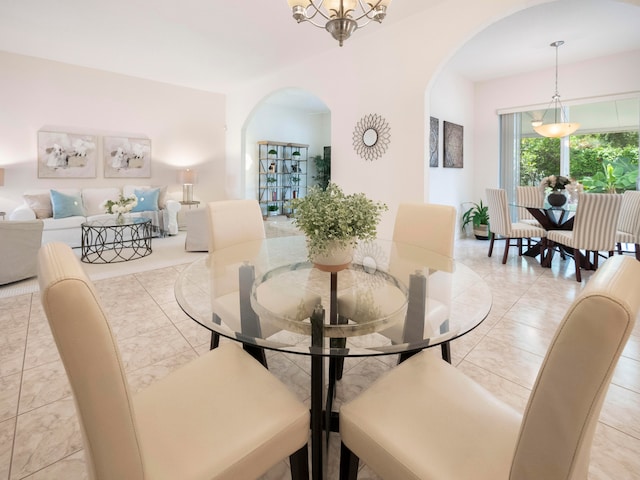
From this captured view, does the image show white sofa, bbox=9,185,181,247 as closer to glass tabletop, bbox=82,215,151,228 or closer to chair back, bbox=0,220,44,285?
glass tabletop, bbox=82,215,151,228

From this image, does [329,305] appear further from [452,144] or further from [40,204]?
[40,204]

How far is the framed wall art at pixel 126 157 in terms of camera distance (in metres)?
5.86

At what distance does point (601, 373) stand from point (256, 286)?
52.6 inches

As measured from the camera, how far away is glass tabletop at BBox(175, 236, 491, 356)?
1.13 m

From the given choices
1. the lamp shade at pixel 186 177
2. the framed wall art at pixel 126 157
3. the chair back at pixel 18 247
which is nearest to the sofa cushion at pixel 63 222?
the framed wall art at pixel 126 157

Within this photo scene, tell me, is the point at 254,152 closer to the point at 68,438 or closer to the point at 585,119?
the point at 585,119

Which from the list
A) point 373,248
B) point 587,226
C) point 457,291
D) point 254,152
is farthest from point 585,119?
point 254,152

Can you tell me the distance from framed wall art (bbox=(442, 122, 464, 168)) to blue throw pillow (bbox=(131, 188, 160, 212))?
15.8 feet

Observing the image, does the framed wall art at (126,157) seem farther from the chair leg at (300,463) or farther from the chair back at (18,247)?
the chair leg at (300,463)

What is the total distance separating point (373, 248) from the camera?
7.78 ft

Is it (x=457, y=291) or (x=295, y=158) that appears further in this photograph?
(x=295, y=158)

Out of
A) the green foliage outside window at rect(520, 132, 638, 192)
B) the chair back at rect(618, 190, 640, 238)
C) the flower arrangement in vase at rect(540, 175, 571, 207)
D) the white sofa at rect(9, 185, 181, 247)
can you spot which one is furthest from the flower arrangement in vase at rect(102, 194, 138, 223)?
the green foliage outside window at rect(520, 132, 638, 192)

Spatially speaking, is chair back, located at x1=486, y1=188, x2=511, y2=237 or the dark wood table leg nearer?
the dark wood table leg

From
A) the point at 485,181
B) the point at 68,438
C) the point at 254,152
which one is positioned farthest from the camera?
the point at 254,152
